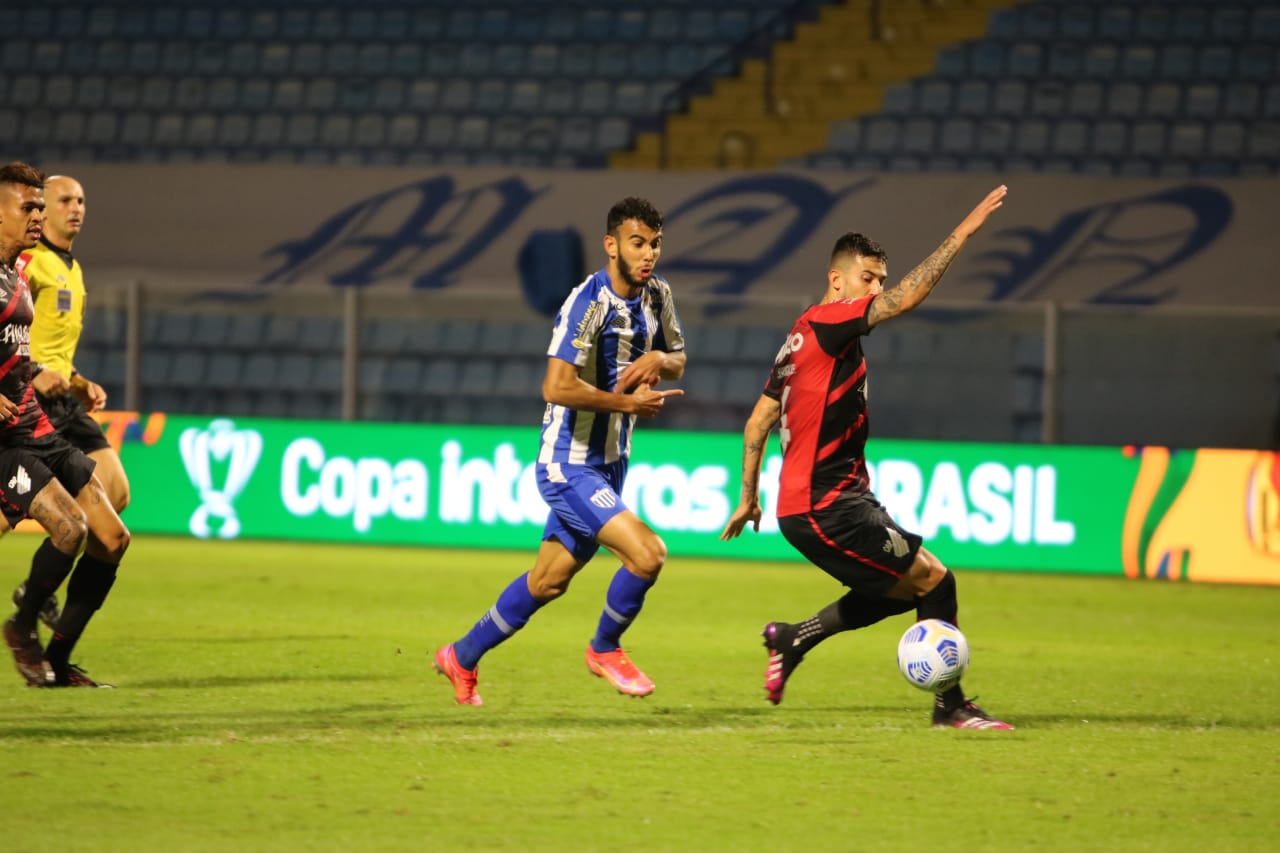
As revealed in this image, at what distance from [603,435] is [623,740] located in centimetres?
116

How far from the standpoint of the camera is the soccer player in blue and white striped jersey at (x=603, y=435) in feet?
22.7

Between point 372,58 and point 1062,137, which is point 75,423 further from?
point 372,58

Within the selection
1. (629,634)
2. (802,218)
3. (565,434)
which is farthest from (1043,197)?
(565,434)

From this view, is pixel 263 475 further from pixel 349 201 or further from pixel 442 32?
pixel 442 32

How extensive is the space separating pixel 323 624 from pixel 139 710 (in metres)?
3.20

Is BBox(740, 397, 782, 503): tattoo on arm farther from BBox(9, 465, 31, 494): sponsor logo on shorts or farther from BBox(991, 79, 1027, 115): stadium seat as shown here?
BBox(991, 79, 1027, 115): stadium seat

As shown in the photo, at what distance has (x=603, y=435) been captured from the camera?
23.4ft

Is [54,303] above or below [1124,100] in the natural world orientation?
below

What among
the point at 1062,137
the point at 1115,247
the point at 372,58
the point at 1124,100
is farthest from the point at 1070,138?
the point at 372,58

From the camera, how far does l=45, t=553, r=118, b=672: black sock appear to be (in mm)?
7438

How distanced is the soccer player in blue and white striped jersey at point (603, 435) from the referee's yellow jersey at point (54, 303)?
2.60 m

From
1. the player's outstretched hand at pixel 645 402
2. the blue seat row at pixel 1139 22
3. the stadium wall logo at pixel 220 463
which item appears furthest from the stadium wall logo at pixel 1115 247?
the player's outstretched hand at pixel 645 402

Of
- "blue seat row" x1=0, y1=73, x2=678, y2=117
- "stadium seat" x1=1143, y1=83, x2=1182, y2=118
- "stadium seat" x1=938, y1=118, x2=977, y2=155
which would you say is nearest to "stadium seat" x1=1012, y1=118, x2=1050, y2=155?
"stadium seat" x1=938, y1=118, x2=977, y2=155

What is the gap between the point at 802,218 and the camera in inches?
714
